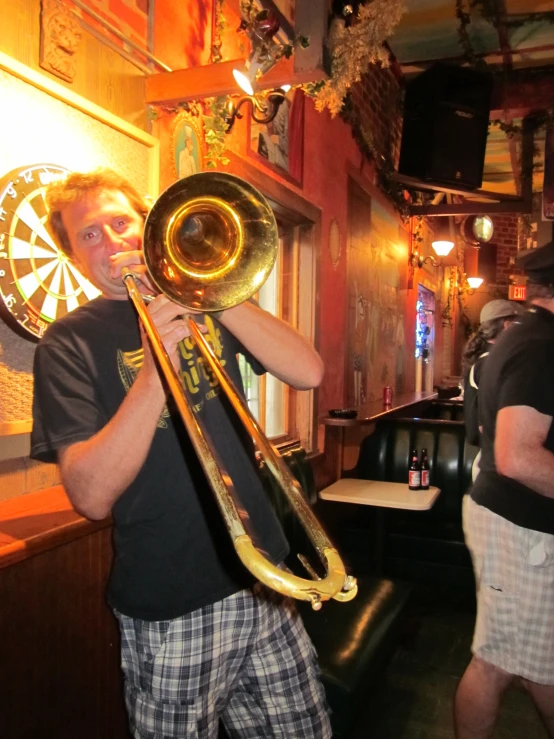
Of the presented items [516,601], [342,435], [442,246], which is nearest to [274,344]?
[516,601]

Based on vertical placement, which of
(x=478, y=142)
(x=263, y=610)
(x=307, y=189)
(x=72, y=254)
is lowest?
(x=263, y=610)

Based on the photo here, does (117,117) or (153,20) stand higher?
(153,20)

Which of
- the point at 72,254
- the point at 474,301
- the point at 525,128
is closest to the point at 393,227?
the point at 525,128

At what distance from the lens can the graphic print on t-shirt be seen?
1309mm

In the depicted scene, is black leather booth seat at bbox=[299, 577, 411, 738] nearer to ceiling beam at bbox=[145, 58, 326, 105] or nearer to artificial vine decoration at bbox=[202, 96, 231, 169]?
artificial vine decoration at bbox=[202, 96, 231, 169]

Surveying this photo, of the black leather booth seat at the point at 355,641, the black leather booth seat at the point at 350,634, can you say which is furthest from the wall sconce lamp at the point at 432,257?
the black leather booth seat at the point at 355,641

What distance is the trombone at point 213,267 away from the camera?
1.11 m

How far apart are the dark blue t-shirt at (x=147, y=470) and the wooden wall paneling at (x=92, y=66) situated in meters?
0.90

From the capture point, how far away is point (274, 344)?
4.56 ft

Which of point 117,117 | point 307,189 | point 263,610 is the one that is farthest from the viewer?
point 307,189

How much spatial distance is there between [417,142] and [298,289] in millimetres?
2443

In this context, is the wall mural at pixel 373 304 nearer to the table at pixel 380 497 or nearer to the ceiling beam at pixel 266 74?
the table at pixel 380 497

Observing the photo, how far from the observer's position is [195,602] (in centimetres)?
124

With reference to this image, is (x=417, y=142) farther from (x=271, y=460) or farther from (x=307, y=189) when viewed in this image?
(x=271, y=460)
